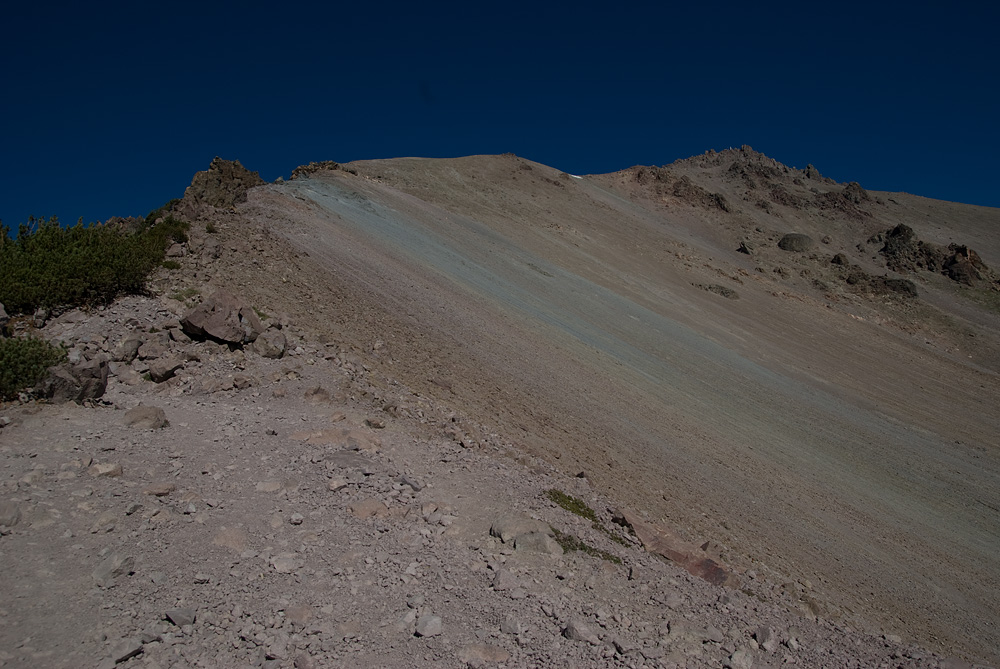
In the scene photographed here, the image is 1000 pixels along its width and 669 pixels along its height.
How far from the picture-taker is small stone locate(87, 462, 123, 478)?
22.6 ft

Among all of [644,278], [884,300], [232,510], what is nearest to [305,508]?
[232,510]

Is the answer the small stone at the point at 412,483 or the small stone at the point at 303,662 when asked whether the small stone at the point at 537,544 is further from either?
the small stone at the point at 303,662

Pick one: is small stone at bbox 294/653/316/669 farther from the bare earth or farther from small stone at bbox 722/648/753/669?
small stone at bbox 722/648/753/669

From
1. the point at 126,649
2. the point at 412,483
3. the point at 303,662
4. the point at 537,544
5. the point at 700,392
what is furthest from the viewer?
the point at 700,392

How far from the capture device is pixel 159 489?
6.83m

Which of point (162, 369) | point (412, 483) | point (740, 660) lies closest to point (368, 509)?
point (412, 483)

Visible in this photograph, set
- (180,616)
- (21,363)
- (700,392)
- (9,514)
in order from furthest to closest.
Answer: (700,392)
(21,363)
(9,514)
(180,616)

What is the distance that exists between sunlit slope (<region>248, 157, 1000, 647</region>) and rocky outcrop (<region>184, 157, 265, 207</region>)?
3.69 feet

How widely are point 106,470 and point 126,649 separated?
2856mm

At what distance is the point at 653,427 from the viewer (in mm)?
14500

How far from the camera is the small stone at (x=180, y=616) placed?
514cm

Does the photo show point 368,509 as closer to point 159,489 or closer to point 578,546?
point 159,489

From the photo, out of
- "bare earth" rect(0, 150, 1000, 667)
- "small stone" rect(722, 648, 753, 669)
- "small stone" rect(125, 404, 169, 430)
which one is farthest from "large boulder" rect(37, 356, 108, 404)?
"small stone" rect(722, 648, 753, 669)

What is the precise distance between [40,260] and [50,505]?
741 centimetres
